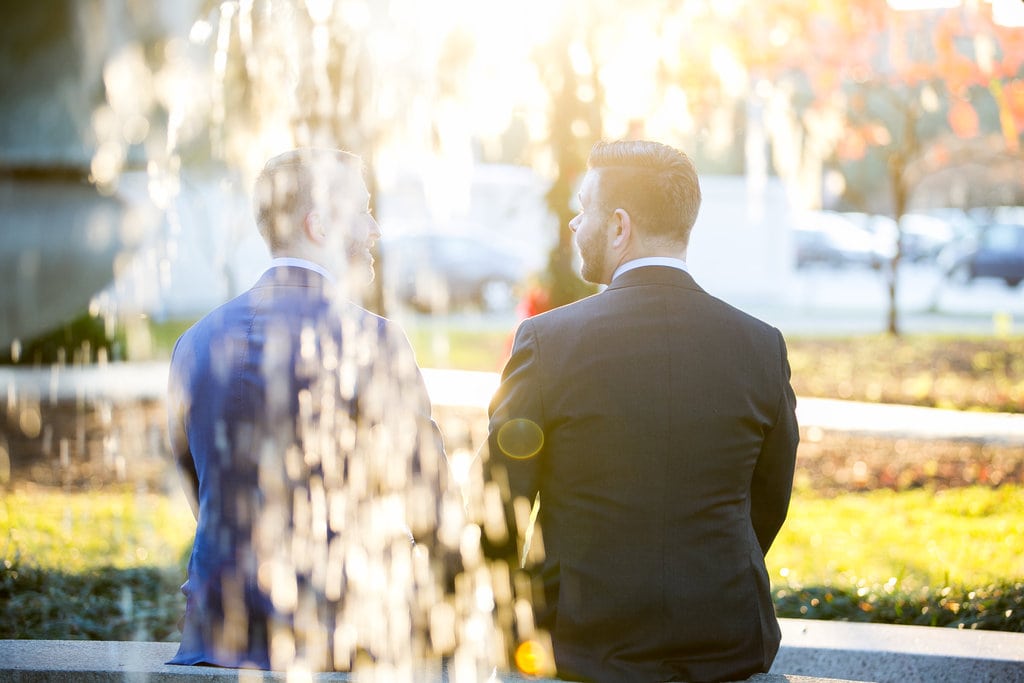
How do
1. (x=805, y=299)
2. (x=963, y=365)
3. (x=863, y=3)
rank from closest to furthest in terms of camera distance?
(x=863, y=3)
(x=963, y=365)
(x=805, y=299)

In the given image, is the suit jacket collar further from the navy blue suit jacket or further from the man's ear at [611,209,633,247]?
the navy blue suit jacket

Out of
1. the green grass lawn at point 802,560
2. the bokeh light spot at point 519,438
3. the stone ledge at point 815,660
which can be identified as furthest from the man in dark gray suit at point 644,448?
the green grass lawn at point 802,560

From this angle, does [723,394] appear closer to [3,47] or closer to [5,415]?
[5,415]

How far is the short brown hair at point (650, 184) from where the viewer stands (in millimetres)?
2570

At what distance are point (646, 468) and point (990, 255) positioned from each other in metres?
29.0

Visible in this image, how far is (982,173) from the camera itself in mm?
33594

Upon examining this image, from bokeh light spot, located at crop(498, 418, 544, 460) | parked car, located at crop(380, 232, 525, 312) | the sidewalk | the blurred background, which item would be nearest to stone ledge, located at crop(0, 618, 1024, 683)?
bokeh light spot, located at crop(498, 418, 544, 460)

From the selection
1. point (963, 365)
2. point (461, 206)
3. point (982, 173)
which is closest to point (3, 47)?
point (963, 365)

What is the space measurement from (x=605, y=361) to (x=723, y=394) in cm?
28

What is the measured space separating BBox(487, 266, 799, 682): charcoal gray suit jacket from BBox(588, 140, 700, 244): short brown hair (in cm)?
11

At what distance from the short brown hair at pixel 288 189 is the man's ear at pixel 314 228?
0.01 m

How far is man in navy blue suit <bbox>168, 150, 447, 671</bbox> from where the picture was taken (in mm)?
2627

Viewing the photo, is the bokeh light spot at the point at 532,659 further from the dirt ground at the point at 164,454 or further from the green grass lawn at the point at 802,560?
the dirt ground at the point at 164,454

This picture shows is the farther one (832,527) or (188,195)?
(188,195)
